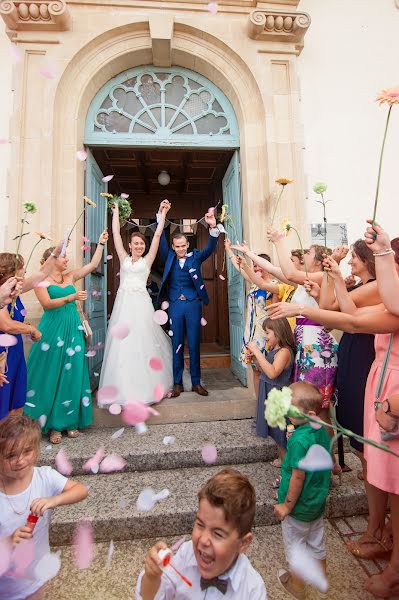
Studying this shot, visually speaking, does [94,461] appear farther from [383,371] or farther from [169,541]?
[383,371]

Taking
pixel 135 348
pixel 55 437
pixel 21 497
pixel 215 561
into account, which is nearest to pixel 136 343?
pixel 135 348

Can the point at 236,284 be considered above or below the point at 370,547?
above

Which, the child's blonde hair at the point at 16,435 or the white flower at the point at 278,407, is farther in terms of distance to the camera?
the child's blonde hair at the point at 16,435

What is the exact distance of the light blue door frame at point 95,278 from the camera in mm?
4727

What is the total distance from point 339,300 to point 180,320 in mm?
2563

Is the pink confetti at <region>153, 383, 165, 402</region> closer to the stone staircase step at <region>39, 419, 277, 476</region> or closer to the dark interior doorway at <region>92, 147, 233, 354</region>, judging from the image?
the stone staircase step at <region>39, 419, 277, 476</region>

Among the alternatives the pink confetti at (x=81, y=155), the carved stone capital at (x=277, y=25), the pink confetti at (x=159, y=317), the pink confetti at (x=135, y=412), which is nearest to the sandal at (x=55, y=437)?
the pink confetti at (x=135, y=412)

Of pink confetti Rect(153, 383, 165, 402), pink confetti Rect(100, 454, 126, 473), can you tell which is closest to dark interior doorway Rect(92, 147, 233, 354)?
pink confetti Rect(153, 383, 165, 402)

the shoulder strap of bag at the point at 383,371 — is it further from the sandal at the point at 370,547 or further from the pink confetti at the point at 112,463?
the pink confetti at the point at 112,463

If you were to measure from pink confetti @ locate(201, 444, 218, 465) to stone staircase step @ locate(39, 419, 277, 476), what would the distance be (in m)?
0.03

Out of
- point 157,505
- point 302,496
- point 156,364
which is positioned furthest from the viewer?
point 156,364

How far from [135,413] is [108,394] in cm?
37

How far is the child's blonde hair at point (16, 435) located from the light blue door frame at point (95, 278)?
2923 mm

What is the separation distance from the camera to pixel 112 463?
3201 millimetres
